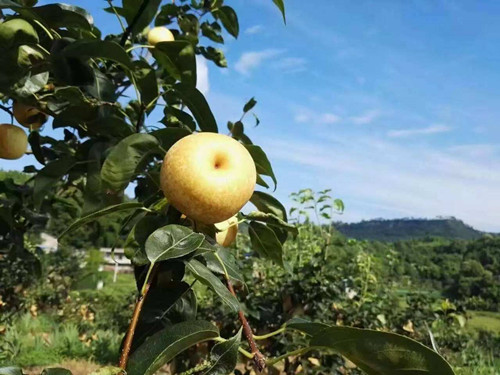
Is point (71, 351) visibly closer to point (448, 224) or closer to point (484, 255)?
point (484, 255)

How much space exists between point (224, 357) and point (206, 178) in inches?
10.5

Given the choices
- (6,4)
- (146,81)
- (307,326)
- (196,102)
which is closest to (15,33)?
(6,4)

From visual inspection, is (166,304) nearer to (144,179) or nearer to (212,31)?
(144,179)

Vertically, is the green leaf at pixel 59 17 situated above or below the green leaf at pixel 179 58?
above

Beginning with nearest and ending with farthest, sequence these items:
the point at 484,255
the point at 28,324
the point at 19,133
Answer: the point at 19,133
the point at 28,324
the point at 484,255

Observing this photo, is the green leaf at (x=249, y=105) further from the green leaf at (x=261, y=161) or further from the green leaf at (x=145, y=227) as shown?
the green leaf at (x=145, y=227)

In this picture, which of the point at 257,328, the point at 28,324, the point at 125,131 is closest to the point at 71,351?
the point at 28,324

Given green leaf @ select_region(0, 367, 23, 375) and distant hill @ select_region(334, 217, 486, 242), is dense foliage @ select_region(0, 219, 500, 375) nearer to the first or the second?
green leaf @ select_region(0, 367, 23, 375)

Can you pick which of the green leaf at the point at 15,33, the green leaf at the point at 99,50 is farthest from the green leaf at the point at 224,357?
the green leaf at the point at 15,33

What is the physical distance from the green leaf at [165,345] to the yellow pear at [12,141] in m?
1.06

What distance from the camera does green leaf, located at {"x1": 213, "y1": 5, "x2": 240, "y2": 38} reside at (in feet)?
5.19

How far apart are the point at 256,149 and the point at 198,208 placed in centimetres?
19

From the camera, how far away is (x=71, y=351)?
5613 mm

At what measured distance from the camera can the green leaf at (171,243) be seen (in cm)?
62
